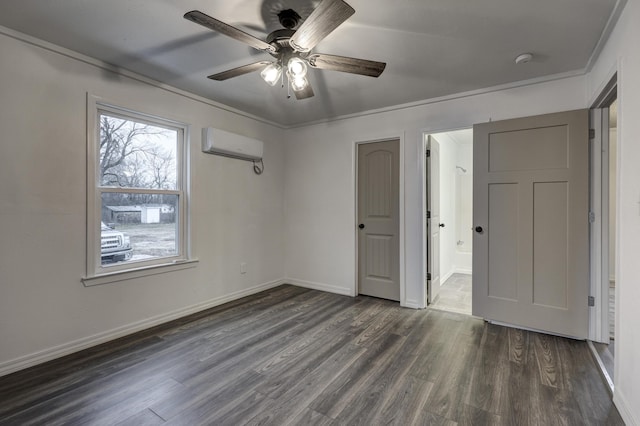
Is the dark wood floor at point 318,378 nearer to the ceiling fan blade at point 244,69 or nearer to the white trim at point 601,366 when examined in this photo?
the white trim at point 601,366

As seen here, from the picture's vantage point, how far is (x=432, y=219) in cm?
365

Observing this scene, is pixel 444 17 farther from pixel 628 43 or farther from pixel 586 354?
pixel 586 354

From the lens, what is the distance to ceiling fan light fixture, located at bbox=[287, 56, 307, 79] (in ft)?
6.51

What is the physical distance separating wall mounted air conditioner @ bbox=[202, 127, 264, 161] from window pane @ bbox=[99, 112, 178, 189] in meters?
0.33

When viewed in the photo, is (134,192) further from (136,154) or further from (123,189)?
(136,154)

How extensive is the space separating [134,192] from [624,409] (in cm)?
390

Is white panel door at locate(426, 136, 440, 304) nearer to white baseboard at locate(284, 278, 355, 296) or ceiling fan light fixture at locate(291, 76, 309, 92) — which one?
white baseboard at locate(284, 278, 355, 296)

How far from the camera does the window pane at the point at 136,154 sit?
2695 mm

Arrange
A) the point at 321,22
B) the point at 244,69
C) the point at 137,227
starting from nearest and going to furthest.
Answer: the point at 321,22 < the point at 244,69 < the point at 137,227

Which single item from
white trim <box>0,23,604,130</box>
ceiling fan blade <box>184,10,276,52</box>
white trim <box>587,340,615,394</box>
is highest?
white trim <box>0,23,604,130</box>

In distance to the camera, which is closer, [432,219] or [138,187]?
[138,187]

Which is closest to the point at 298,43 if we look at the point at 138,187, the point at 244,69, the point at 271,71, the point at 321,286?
the point at 271,71

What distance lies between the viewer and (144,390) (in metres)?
1.95

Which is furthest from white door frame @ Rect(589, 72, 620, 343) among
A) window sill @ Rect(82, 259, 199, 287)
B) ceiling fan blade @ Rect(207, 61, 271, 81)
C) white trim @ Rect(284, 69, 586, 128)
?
window sill @ Rect(82, 259, 199, 287)
